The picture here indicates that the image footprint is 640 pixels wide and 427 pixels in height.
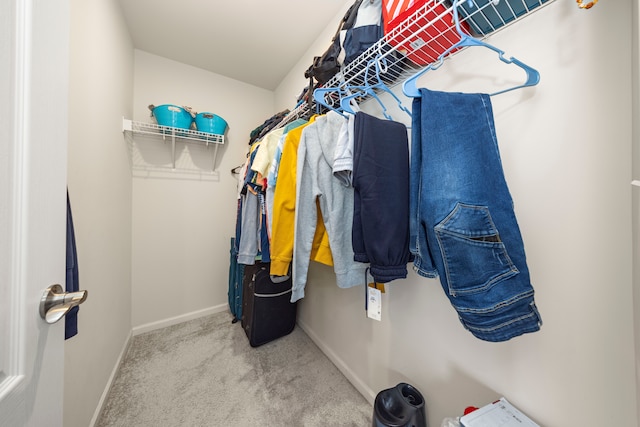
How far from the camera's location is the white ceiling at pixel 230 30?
1.52 m

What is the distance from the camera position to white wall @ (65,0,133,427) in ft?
3.18

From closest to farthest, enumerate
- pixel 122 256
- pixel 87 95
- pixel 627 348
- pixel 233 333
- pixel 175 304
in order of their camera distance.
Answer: pixel 627 348 → pixel 87 95 → pixel 122 256 → pixel 233 333 → pixel 175 304

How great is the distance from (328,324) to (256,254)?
0.78 meters

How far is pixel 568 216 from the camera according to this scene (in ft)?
2.15

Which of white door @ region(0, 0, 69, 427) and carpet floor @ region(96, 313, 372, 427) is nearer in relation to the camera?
white door @ region(0, 0, 69, 427)

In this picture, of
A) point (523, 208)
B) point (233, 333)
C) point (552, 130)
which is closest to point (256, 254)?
point (233, 333)

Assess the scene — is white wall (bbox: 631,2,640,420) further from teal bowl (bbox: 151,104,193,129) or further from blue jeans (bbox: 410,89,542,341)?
teal bowl (bbox: 151,104,193,129)

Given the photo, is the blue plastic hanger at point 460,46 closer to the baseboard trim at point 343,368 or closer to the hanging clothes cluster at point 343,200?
the hanging clothes cluster at point 343,200

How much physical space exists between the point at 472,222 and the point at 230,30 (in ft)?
7.05

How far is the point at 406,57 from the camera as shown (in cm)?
90

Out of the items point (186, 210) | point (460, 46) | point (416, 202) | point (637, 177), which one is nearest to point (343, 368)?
point (416, 202)

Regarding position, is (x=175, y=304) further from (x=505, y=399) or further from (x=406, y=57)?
(x=406, y=57)

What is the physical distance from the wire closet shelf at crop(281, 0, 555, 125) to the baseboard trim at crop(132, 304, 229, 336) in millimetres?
2484

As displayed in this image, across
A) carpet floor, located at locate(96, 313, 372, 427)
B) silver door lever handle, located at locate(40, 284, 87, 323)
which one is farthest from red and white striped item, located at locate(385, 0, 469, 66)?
carpet floor, located at locate(96, 313, 372, 427)
